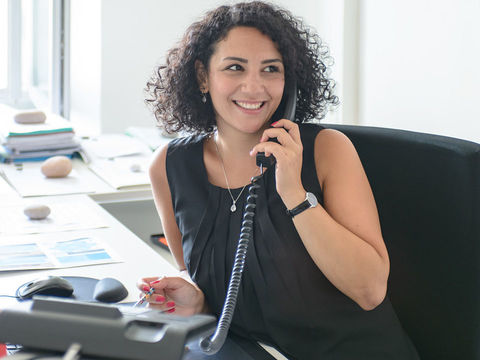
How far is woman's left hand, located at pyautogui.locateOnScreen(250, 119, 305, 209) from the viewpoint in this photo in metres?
1.24

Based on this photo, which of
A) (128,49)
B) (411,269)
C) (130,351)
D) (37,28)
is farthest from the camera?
(37,28)

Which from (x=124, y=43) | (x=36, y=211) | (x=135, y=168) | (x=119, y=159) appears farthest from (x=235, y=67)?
(x=124, y=43)

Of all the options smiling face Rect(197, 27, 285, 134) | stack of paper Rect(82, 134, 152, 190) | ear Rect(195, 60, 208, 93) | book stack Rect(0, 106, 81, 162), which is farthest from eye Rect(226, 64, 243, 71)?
book stack Rect(0, 106, 81, 162)

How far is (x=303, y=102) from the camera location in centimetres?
153

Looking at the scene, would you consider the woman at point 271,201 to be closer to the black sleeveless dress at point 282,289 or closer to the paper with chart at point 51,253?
the black sleeveless dress at point 282,289

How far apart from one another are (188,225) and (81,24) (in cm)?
172

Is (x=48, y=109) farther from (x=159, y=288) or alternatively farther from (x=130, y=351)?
(x=130, y=351)

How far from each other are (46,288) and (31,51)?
2.07 meters

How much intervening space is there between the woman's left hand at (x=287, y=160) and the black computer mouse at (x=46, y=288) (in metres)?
0.44

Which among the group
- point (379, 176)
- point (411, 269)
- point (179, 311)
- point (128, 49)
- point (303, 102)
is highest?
point (128, 49)

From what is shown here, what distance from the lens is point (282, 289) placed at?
50.9 inches

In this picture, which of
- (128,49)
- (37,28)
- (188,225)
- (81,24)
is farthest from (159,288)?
(37,28)

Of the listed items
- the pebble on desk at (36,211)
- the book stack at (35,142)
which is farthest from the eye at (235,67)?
the book stack at (35,142)

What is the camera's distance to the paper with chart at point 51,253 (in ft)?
4.72
